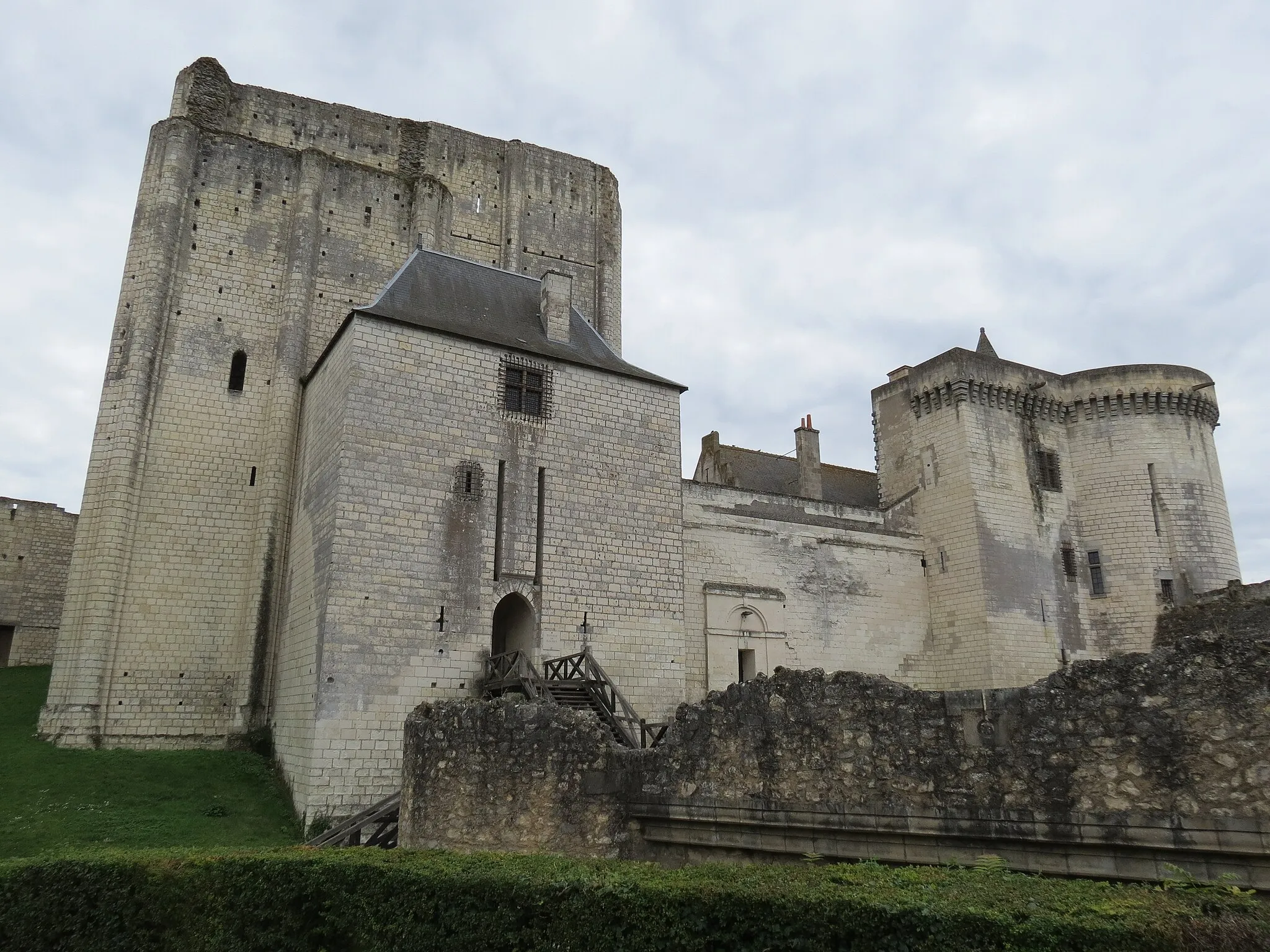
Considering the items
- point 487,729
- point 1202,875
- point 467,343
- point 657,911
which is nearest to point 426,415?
point 467,343

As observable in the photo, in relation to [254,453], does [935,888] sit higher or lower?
lower

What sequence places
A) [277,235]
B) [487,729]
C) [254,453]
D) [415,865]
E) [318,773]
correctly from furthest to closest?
[277,235]
[254,453]
[318,773]
[487,729]
[415,865]

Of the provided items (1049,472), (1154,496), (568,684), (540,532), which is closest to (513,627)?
(540,532)

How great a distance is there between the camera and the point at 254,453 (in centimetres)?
2136

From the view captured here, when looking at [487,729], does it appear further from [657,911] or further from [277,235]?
[277,235]

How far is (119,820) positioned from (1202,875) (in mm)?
14454

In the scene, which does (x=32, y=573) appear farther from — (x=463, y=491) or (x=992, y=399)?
(x=992, y=399)

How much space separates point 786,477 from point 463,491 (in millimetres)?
17845

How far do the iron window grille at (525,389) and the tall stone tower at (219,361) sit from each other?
20.1ft

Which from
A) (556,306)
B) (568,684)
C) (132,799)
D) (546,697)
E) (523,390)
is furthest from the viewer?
(556,306)

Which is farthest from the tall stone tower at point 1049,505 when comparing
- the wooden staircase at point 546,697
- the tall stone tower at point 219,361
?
the tall stone tower at point 219,361

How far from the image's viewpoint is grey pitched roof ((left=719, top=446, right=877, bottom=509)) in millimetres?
31594

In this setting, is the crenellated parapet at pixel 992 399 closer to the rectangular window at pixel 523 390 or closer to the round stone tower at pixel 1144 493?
the round stone tower at pixel 1144 493

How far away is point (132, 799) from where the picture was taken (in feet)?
49.0
